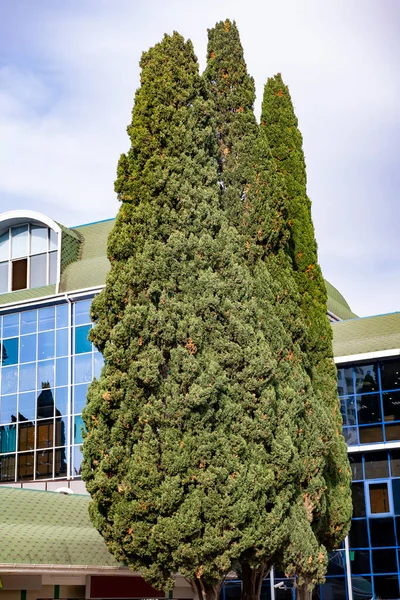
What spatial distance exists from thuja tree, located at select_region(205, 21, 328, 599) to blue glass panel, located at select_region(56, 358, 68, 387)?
13.7 metres

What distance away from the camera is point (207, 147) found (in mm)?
16406

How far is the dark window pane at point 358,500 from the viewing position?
26.1 meters

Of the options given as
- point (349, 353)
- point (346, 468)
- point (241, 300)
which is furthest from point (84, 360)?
point (241, 300)

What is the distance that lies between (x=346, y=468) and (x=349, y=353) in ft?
27.0

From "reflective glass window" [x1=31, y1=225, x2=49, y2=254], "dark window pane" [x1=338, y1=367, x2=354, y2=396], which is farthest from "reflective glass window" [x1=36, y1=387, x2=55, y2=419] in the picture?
"dark window pane" [x1=338, y1=367, x2=354, y2=396]

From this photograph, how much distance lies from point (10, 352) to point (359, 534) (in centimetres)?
1377

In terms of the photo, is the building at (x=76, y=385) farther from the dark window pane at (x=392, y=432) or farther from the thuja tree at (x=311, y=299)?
the thuja tree at (x=311, y=299)

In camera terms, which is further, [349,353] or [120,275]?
[349,353]

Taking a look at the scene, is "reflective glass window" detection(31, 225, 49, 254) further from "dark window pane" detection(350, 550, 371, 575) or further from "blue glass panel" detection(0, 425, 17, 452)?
"dark window pane" detection(350, 550, 371, 575)

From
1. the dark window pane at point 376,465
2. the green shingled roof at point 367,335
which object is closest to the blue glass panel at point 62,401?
the green shingled roof at point 367,335

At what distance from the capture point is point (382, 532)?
2553cm

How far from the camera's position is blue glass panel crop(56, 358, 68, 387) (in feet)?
97.8

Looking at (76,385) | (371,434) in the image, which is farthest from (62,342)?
(371,434)

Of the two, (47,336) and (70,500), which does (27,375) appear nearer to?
(47,336)
